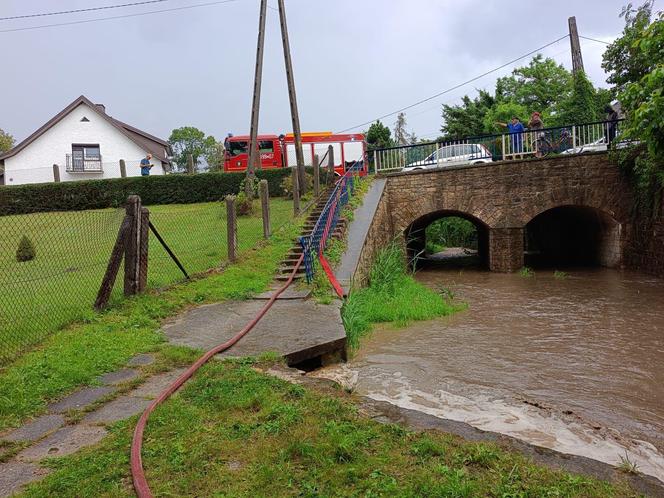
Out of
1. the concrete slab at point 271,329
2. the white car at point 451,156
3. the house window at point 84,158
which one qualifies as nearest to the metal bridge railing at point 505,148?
the white car at point 451,156

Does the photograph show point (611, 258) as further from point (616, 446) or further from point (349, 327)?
point (616, 446)

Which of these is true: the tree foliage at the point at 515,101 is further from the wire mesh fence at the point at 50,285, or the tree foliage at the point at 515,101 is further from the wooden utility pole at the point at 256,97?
the wire mesh fence at the point at 50,285

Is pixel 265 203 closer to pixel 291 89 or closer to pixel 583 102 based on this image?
pixel 291 89

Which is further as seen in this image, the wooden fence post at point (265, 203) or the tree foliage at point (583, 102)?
the tree foliage at point (583, 102)

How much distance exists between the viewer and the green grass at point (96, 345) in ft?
15.0

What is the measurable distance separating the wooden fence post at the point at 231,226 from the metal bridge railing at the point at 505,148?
32.8 feet

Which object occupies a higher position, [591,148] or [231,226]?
[591,148]

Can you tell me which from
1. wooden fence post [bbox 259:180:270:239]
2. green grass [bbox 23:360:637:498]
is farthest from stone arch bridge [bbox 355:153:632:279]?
green grass [bbox 23:360:637:498]

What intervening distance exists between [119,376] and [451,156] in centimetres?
1667

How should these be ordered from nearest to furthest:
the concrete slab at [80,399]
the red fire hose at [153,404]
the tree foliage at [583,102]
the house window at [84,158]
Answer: the red fire hose at [153,404] < the concrete slab at [80,399] < the tree foliage at [583,102] < the house window at [84,158]

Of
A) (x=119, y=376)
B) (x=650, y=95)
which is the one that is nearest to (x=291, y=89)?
(x=650, y=95)

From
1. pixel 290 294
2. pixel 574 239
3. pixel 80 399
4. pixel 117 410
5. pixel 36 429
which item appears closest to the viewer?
pixel 36 429

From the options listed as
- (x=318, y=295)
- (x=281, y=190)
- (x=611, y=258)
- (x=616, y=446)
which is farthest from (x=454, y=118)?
(x=616, y=446)

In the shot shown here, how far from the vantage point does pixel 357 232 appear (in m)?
14.0
